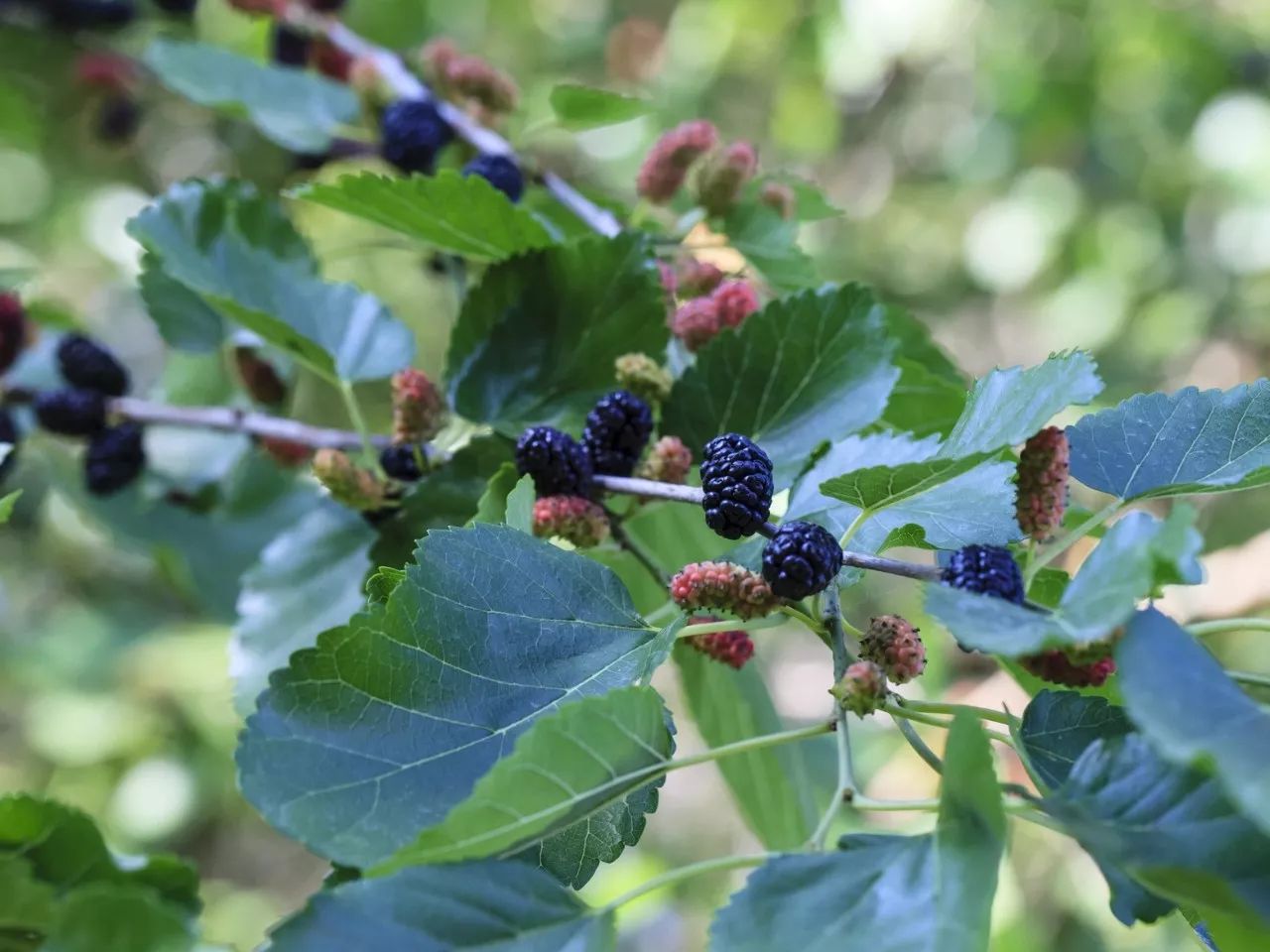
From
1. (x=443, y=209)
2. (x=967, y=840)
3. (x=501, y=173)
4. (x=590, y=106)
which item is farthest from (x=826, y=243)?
(x=967, y=840)

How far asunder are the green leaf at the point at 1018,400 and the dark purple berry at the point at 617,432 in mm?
160

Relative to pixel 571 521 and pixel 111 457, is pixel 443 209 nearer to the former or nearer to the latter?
pixel 571 521

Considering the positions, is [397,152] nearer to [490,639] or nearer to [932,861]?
[490,639]

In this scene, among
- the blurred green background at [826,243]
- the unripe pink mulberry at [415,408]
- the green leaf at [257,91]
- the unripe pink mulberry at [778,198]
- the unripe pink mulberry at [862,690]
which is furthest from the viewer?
the blurred green background at [826,243]

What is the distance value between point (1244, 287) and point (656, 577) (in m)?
2.08

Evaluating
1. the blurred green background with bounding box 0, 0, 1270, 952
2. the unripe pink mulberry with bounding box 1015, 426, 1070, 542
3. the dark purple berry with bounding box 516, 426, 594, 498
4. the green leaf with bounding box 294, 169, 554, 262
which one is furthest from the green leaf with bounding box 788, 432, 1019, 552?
the blurred green background with bounding box 0, 0, 1270, 952

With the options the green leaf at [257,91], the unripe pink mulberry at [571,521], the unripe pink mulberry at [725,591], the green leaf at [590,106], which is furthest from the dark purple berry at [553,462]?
the green leaf at [257,91]

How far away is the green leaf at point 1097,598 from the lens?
0.34 m

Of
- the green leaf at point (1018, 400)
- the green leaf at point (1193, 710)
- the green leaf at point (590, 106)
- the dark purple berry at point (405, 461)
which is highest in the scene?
the green leaf at point (1018, 400)

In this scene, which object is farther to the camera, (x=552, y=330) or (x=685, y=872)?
(x=552, y=330)

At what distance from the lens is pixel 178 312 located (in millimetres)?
814

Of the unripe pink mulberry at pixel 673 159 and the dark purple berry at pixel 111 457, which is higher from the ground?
the unripe pink mulberry at pixel 673 159

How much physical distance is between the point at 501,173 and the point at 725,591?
40 centimetres

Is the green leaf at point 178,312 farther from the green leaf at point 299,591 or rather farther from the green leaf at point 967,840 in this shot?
the green leaf at point 967,840
